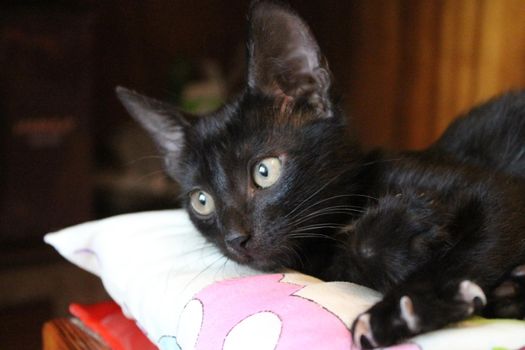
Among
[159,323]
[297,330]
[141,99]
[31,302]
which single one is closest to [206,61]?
[31,302]

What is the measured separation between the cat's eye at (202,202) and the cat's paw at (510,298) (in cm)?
48

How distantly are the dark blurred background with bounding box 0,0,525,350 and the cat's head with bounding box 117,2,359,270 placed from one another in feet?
3.03

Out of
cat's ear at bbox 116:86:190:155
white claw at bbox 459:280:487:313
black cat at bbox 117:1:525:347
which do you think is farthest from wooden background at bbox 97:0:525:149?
white claw at bbox 459:280:487:313

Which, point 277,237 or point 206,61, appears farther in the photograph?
point 206,61

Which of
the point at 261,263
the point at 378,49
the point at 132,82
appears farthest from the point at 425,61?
the point at 261,263

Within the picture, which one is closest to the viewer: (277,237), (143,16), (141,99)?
(277,237)

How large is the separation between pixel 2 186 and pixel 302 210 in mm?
1582

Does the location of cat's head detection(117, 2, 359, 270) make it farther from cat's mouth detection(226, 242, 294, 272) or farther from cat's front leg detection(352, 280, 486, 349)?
cat's front leg detection(352, 280, 486, 349)

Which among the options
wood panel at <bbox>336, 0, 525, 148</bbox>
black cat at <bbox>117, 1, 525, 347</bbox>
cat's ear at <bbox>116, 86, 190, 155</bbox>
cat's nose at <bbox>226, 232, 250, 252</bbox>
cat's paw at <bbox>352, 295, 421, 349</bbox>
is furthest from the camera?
wood panel at <bbox>336, 0, 525, 148</bbox>

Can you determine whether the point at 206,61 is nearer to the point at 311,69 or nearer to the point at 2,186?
the point at 2,186

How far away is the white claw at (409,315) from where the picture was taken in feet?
2.26

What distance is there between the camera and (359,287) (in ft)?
2.85

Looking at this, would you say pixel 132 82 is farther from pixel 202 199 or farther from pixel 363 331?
pixel 363 331

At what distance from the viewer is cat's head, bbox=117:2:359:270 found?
97cm
